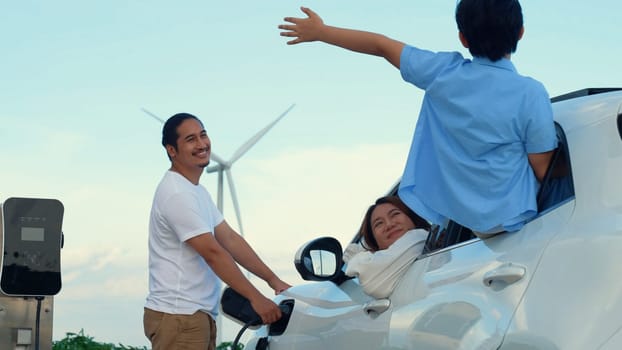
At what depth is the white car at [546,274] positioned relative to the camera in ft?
8.58

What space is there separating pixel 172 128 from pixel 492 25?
224 centimetres

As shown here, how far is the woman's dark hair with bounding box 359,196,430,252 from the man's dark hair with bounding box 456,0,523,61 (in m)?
0.99

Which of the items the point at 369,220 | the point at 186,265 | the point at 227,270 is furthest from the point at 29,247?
the point at 369,220

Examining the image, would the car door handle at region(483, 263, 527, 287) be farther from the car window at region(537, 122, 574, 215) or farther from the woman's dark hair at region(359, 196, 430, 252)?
the woman's dark hair at region(359, 196, 430, 252)

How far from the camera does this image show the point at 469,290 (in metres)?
3.08

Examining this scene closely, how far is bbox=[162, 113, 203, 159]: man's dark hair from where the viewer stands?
5218mm

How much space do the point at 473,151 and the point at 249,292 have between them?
183 cm

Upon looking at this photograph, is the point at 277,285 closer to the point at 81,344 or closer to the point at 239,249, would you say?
the point at 239,249

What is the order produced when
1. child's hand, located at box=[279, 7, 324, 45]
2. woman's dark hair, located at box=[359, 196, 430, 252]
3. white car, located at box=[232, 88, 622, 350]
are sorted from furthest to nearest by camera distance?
1. woman's dark hair, located at box=[359, 196, 430, 252]
2. child's hand, located at box=[279, 7, 324, 45]
3. white car, located at box=[232, 88, 622, 350]

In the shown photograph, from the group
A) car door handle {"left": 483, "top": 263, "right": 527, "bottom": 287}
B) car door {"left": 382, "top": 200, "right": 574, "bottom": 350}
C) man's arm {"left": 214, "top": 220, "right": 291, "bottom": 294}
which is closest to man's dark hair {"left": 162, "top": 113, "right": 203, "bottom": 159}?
man's arm {"left": 214, "top": 220, "right": 291, "bottom": 294}

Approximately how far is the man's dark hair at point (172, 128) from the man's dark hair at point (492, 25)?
213 cm

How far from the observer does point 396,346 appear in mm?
3523

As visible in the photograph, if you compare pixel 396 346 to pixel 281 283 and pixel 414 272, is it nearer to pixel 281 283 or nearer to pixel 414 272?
pixel 414 272

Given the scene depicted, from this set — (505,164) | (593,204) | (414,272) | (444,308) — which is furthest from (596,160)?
(414,272)
